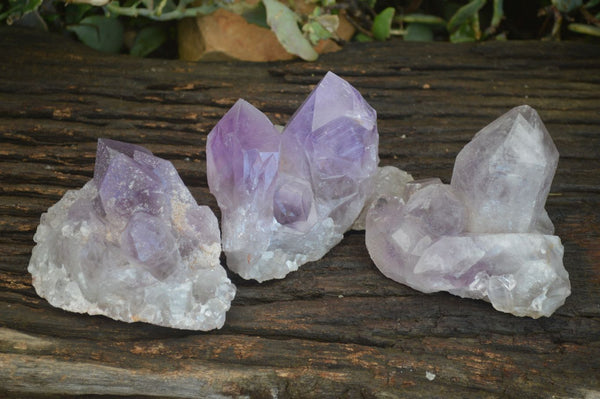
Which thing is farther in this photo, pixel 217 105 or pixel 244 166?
pixel 217 105

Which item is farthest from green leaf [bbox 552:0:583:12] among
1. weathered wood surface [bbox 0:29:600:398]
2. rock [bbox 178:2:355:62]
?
rock [bbox 178:2:355:62]

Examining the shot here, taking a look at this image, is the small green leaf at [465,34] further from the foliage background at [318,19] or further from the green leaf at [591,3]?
the green leaf at [591,3]

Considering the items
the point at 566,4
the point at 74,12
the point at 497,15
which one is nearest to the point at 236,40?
the point at 74,12

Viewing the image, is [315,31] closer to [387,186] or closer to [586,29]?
[387,186]

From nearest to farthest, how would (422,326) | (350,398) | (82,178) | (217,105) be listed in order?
(350,398) → (422,326) → (82,178) → (217,105)

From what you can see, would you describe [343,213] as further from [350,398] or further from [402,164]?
[350,398]

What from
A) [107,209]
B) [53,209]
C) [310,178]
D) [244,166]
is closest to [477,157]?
[310,178]

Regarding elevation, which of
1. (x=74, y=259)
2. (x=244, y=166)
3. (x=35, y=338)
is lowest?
(x=35, y=338)
